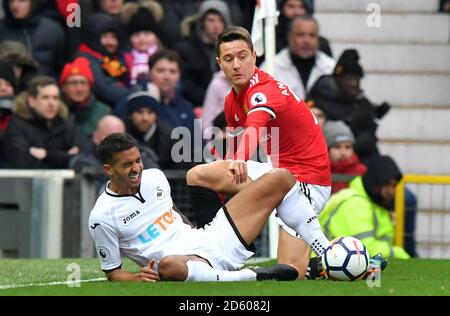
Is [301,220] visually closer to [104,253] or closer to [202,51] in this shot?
[104,253]

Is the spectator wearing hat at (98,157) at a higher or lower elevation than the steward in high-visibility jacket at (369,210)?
higher

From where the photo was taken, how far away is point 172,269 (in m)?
9.43

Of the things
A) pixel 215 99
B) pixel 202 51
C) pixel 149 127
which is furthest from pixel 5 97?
pixel 202 51

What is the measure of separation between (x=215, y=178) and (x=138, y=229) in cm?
87

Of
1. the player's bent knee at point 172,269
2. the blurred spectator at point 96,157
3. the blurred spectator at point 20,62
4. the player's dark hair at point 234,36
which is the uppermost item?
the player's dark hair at point 234,36

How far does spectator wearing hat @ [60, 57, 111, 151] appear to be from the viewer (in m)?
15.9

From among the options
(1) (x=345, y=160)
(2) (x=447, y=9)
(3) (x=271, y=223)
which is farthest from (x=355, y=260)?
(2) (x=447, y=9)

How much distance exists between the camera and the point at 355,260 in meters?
9.70

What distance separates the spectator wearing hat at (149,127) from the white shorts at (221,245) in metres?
5.78

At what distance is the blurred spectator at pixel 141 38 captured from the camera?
1672 cm

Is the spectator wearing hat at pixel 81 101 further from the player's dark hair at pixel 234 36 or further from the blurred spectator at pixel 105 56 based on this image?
the player's dark hair at pixel 234 36

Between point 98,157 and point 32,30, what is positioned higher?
point 32,30

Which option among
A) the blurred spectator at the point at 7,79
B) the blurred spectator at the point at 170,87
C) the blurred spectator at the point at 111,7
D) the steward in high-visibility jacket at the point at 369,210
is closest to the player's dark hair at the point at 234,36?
the steward in high-visibility jacket at the point at 369,210

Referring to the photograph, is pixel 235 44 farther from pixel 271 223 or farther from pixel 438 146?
pixel 438 146
